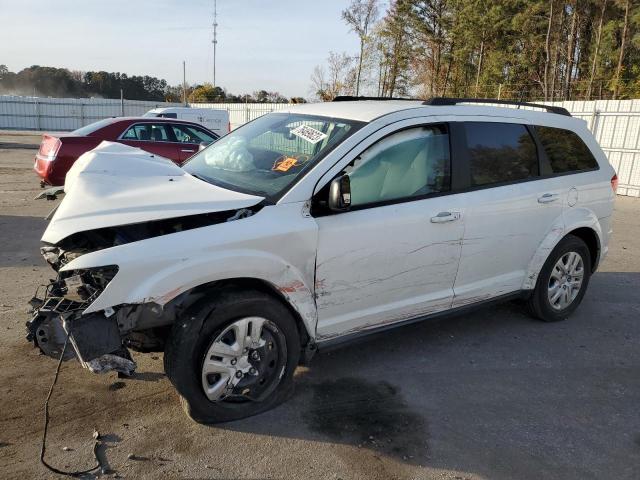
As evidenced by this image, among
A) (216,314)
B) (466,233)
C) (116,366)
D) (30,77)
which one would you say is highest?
(30,77)

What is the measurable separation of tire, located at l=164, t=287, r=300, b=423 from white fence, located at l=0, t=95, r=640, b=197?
44.9ft

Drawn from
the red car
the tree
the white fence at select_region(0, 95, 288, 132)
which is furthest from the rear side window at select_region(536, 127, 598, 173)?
the tree

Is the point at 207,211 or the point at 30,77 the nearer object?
the point at 207,211

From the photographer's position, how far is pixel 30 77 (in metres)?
75.8

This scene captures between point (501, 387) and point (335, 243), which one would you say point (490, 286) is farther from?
point (335, 243)

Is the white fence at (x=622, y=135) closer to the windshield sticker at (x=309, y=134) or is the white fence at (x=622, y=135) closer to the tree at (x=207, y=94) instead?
the windshield sticker at (x=309, y=134)

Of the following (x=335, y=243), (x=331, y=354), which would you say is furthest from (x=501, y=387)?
(x=335, y=243)

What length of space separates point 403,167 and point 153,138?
7525 mm

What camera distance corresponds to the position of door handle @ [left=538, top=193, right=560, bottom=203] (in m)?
4.38

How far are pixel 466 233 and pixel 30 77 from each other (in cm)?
8636

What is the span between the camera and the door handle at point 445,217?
3664 millimetres

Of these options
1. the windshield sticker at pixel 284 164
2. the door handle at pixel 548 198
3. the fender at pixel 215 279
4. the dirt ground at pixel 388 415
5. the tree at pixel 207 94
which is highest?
the tree at pixel 207 94

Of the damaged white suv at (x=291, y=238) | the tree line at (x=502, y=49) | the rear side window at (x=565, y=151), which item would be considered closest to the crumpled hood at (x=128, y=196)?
the damaged white suv at (x=291, y=238)

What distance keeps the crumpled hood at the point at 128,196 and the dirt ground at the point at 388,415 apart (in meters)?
1.10
